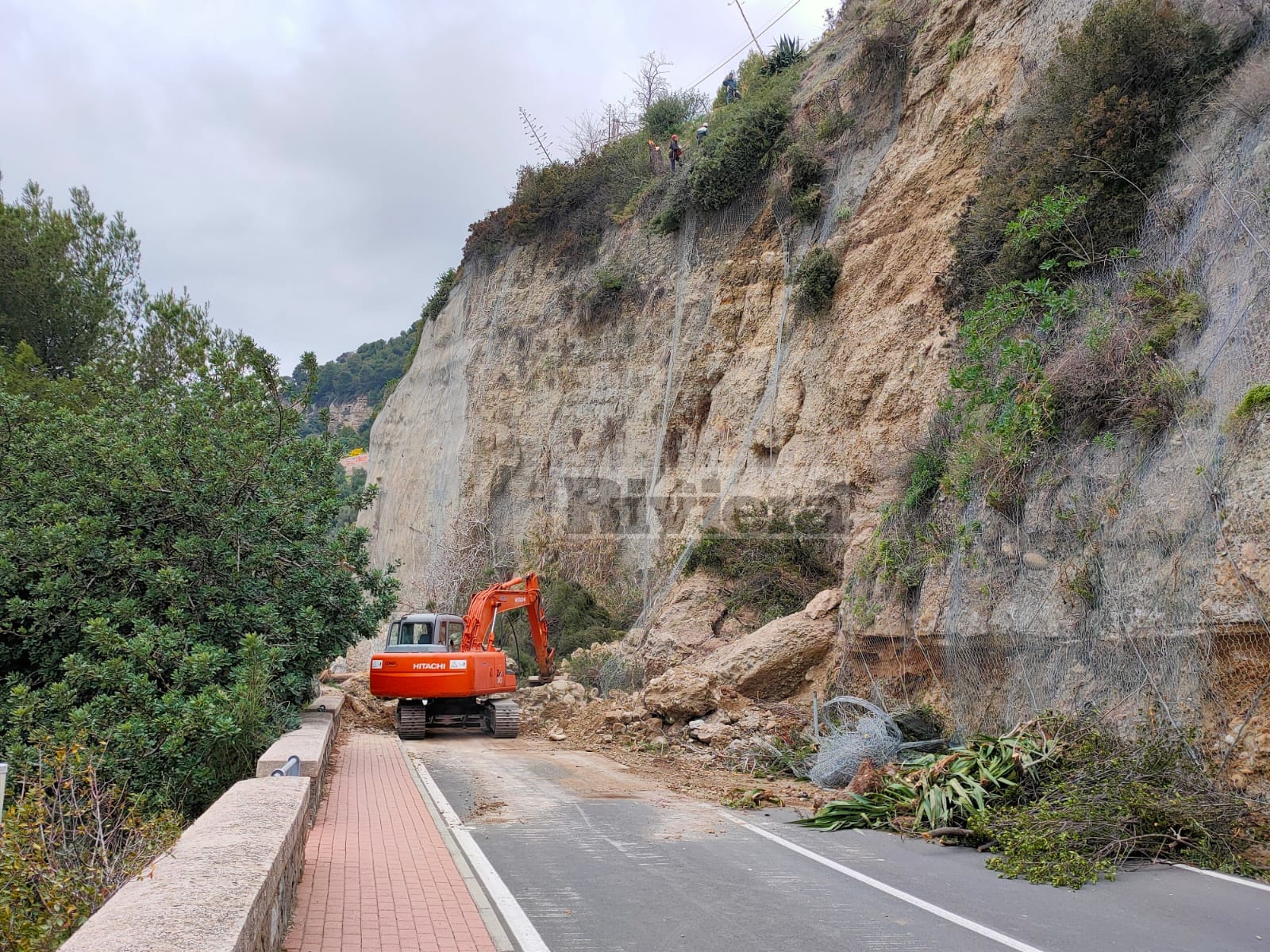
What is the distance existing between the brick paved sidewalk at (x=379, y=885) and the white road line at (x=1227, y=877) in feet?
16.5

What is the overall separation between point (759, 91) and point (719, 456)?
10.8 m

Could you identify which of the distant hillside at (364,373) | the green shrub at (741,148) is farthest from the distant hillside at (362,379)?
the green shrub at (741,148)

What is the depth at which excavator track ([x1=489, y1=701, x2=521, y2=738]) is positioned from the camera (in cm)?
1711

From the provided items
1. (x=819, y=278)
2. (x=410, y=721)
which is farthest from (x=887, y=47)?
(x=410, y=721)

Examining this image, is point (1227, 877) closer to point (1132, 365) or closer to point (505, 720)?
point (1132, 365)

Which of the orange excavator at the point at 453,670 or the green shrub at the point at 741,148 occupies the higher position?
the green shrub at the point at 741,148

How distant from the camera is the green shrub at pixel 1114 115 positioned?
12.7m

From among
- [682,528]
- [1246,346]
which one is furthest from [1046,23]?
[682,528]

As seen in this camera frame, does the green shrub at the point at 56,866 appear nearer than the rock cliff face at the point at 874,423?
Yes

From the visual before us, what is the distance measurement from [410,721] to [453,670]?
4.04ft

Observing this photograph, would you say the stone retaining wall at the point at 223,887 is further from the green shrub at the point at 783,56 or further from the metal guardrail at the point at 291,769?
the green shrub at the point at 783,56

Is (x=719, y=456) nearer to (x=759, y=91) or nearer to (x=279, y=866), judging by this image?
(x=759, y=91)

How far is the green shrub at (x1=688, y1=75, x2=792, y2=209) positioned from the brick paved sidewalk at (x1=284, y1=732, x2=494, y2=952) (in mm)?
18582

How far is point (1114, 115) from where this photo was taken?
42.0 ft
